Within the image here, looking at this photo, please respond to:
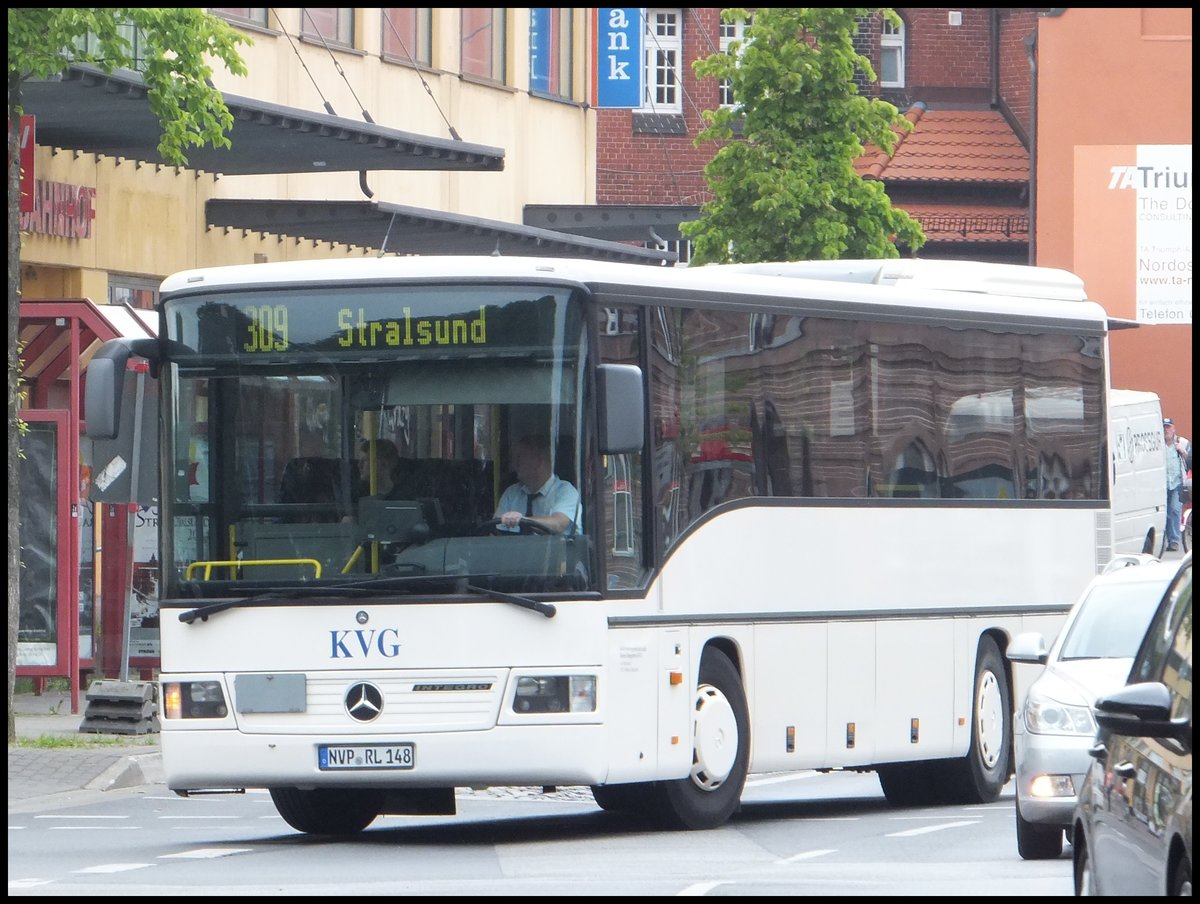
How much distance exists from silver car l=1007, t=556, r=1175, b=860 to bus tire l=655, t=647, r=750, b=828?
5.28ft

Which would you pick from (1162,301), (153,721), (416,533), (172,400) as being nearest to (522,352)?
(416,533)

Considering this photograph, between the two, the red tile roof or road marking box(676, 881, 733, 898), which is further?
the red tile roof

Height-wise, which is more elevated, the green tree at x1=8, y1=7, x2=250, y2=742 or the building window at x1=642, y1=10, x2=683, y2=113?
the building window at x1=642, y1=10, x2=683, y2=113

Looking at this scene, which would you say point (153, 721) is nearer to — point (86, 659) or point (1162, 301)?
point (86, 659)

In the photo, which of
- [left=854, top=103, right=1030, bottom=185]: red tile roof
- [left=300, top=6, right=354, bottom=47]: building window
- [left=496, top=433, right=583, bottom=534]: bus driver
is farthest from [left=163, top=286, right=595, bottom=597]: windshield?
[left=854, top=103, right=1030, bottom=185]: red tile roof

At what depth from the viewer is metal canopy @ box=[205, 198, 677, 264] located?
100ft

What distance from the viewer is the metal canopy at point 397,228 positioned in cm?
3062

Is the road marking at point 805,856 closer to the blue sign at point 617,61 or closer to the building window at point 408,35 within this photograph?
the building window at point 408,35

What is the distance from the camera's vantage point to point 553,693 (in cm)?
1370

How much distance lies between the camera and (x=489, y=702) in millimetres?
13703

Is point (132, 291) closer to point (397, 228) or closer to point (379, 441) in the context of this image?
point (397, 228)

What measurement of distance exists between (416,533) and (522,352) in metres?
1.06

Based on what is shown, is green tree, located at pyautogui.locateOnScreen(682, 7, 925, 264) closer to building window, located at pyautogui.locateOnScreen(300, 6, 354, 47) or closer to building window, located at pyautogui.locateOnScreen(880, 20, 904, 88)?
building window, located at pyautogui.locateOnScreen(300, 6, 354, 47)

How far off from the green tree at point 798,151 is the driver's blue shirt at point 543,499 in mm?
19066
